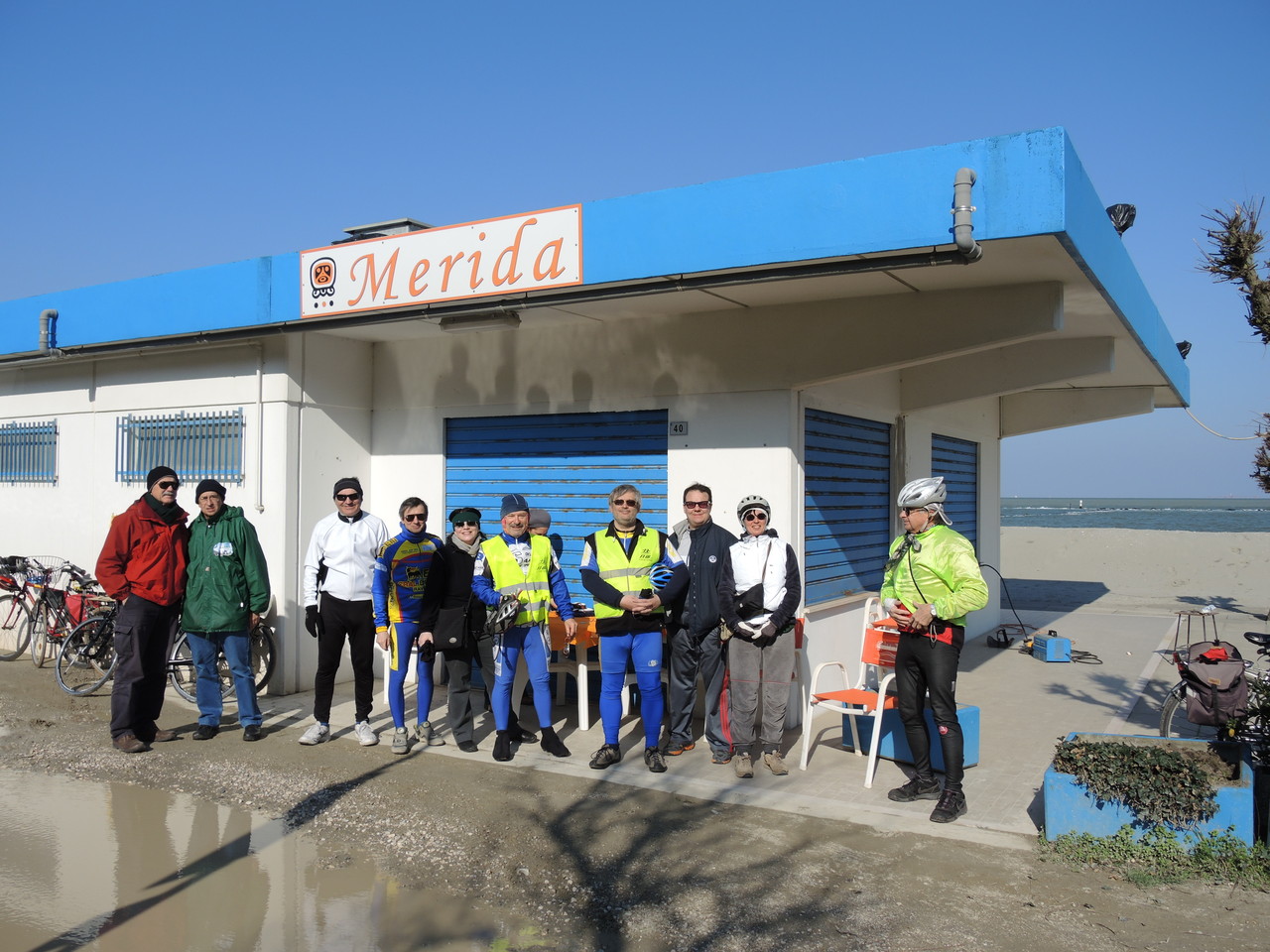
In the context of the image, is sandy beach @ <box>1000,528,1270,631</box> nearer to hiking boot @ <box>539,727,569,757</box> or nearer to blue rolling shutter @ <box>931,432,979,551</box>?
blue rolling shutter @ <box>931,432,979,551</box>

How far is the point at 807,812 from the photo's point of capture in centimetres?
566

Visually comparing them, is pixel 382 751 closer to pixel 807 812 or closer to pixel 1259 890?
pixel 807 812

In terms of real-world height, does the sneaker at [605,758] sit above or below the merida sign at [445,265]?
below

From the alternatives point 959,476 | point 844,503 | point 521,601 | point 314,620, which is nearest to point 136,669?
point 314,620

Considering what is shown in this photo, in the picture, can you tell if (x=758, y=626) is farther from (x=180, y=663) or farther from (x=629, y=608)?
(x=180, y=663)

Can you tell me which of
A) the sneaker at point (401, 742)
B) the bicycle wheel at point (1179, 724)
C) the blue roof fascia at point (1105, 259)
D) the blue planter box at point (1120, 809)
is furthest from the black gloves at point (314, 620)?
the bicycle wheel at point (1179, 724)

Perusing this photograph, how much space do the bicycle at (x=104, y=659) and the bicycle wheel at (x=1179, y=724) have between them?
7.03 meters

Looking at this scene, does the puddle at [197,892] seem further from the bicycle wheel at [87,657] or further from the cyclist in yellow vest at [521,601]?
the bicycle wheel at [87,657]

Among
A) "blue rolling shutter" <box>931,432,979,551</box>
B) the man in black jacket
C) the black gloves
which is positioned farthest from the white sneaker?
"blue rolling shutter" <box>931,432,979,551</box>

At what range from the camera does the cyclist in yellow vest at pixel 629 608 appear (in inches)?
257

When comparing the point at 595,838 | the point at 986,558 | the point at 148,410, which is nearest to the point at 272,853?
the point at 595,838

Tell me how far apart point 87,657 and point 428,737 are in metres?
3.80

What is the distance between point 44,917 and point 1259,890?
5334mm

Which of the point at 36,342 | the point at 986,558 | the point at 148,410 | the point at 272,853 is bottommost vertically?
the point at 272,853
